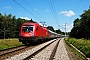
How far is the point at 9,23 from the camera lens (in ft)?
334

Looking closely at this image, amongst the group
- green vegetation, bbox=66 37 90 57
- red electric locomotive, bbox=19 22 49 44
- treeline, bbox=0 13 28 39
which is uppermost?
treeline, bbox=0 13 28 39

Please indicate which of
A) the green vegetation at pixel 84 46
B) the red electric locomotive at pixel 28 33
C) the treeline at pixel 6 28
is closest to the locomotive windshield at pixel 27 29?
the red electric locomotive at pixel 28 33

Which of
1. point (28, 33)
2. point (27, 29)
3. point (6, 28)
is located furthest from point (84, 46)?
point (6, 28)

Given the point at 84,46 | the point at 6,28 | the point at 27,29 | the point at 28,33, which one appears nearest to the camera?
the point at 84,46

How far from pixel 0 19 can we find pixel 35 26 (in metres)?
72.8

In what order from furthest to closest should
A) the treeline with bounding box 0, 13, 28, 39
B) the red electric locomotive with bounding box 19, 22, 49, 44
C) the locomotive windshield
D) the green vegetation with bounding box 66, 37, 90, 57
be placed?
1. the treeline with bounding box 0, 13, 28, 39
2. the locomotive windshield
3. the red electric locomotive with bounding box 19, 22, 49, 44
4. the green vegetation with bounding box 66, 37, 90, 57

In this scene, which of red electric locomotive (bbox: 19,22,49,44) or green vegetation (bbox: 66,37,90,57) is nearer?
green vegetation (bbox: 66,37,90,57)

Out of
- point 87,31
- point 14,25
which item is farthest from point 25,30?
point 14,25

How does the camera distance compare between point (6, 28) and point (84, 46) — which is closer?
point (84, 46)

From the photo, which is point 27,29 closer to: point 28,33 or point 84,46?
point 28,33

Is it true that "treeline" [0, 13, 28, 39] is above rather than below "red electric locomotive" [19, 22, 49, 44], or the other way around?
above

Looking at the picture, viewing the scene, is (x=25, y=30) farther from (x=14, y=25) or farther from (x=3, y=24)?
(x=14, y=25)

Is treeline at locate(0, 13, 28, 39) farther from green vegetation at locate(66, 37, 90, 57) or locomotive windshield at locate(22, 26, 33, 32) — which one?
green vegetation at locate(66, 37, 90, 57)

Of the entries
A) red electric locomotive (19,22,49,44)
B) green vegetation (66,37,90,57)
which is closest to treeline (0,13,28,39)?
red electric locomotive (19,22,49,44)
